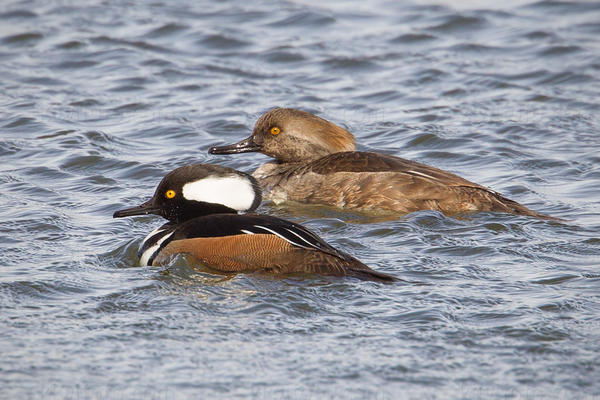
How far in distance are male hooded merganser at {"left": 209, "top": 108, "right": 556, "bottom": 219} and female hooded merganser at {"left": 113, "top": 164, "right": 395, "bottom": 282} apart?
194cm

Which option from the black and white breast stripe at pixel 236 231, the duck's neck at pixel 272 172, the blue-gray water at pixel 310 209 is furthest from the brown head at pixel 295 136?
the black and white breast stripe at pixel 236 231

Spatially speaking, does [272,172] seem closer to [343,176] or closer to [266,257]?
[343,176]

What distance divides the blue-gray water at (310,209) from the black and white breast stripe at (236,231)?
26 cm

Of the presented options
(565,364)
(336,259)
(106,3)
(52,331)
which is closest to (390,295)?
(336,259)

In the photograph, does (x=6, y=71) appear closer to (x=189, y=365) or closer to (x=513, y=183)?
(x=513, y=183)

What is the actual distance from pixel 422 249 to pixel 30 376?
11.3 feet

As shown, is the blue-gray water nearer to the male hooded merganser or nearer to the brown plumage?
the brown plumage

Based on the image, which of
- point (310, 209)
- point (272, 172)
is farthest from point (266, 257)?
point (272, 172)

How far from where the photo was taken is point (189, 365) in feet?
17.6

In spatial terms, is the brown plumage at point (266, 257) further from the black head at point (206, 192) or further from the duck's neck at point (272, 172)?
the duck's neck at point (272, 172)

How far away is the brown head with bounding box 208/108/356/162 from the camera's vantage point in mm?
9891

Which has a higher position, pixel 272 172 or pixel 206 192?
pixel 206 192

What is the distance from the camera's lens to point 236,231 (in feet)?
22.2

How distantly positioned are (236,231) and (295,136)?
10.9 feet
